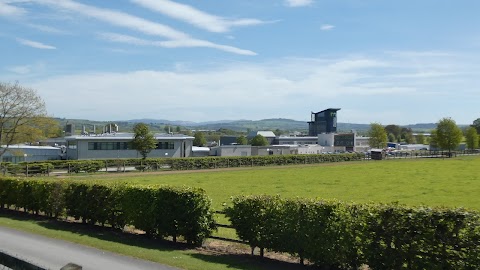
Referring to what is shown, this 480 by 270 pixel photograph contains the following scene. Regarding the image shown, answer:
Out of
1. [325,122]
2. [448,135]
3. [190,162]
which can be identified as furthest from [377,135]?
[190,162]

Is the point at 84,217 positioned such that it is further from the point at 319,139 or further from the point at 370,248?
the point at 319,139

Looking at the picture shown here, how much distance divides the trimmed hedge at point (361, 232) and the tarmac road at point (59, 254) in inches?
115

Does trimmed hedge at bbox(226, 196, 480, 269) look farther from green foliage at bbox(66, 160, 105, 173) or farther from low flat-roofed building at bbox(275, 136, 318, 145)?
low flat-roofed building at bbox(275, 136, 318, 145)

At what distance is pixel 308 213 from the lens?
11.9 m

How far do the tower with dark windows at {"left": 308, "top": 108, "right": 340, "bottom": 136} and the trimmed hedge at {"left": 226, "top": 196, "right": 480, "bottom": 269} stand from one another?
17070 cm

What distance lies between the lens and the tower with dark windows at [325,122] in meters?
181

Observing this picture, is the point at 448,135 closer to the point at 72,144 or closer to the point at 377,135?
the point at 377,135

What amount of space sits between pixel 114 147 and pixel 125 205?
51771mm

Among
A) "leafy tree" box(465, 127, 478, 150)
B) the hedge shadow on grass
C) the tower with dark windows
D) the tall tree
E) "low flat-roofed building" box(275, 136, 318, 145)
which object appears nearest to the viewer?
the hedge shadow on grass

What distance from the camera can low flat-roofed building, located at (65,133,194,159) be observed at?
2508 inches

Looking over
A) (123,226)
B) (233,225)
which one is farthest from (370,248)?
(123,226)

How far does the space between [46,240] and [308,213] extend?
9.74 m

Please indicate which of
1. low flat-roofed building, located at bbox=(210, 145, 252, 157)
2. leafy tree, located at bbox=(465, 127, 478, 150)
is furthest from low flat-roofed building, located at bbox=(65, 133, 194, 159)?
leafy tree, located at bbox=(465, 127, 478, 150)

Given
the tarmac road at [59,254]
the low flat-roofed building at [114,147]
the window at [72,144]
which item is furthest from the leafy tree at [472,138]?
the tarmac road at [59,254]
